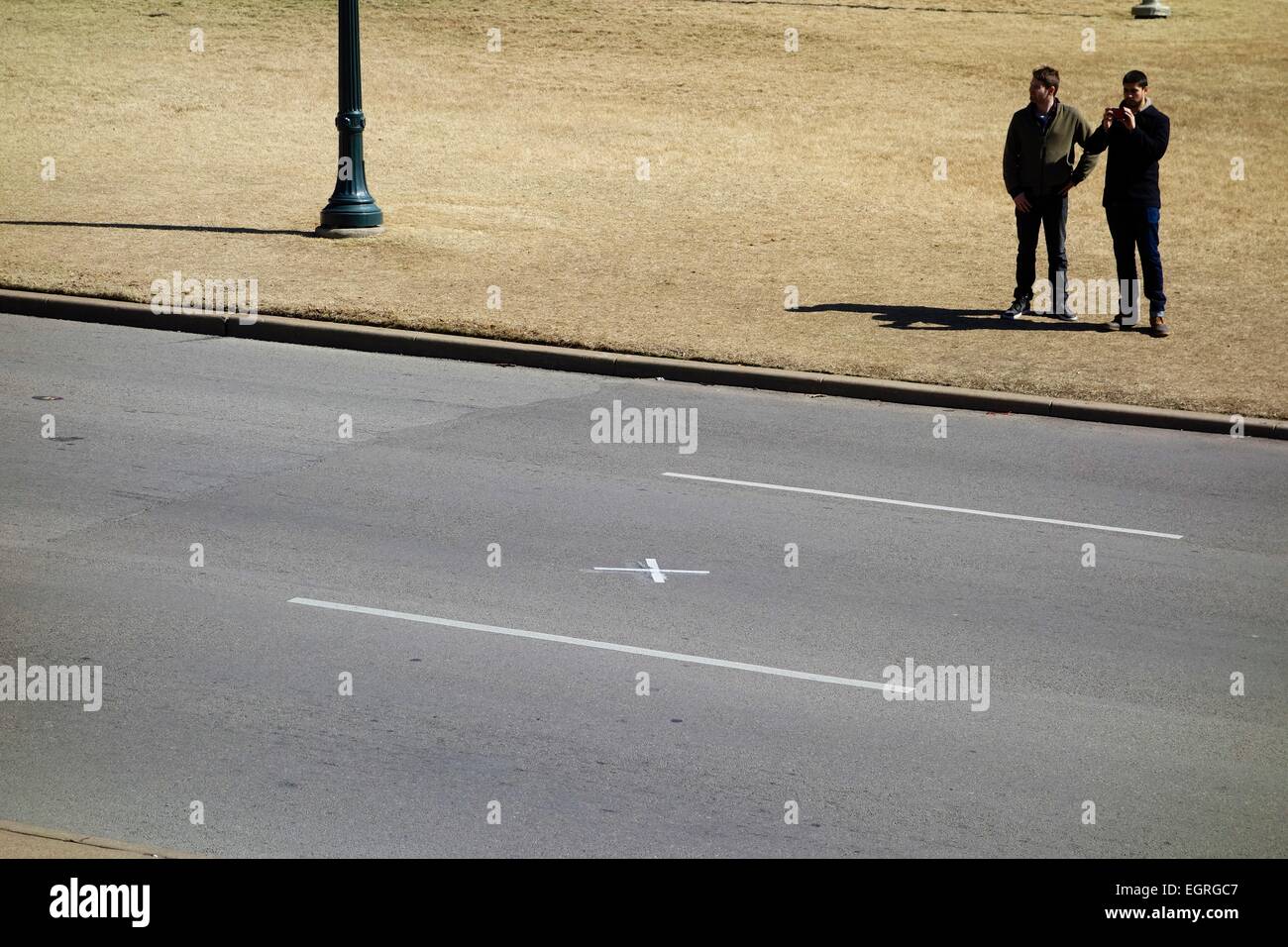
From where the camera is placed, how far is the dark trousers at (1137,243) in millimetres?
14852

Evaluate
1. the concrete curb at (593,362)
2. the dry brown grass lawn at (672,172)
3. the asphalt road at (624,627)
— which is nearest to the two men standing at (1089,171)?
the dry brown grass lawn at (672,172)

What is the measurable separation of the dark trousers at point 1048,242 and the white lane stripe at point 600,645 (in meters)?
8.90

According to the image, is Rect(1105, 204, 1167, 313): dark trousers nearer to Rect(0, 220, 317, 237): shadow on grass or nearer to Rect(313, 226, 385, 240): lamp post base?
Rect(313, 226, 385, 240): lamp post base

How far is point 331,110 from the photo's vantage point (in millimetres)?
26641

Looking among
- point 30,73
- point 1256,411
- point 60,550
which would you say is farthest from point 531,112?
point 60,550

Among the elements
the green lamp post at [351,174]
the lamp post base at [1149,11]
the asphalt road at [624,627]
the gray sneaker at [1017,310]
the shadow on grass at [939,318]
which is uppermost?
the lamp post base at [1149,11]

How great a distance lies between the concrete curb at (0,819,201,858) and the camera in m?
5.41

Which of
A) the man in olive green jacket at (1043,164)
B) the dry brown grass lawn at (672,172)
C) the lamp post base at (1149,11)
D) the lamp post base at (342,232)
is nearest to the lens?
the man in olive green jacket at (1043,164)

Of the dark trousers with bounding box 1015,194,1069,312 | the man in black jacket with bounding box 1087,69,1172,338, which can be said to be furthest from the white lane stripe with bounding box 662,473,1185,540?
the dark trousers with bounding box 1015,194,1069,312

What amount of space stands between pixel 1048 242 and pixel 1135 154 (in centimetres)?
122

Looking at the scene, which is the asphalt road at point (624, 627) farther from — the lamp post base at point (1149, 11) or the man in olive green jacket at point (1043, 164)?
the lamp post base at point (1149, 11)

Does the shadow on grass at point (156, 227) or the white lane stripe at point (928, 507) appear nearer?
the white lane stripe at point (928, 507)

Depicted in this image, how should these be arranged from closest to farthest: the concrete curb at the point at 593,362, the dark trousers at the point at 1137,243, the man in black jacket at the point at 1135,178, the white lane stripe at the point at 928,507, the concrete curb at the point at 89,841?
the concrete curb at the point at 89,841 < the white lane stripe at the point at 928,507 < the concrete curb at the point at 593,362 < the man in black jacket at the point at 1135,178 < the dark trousers at the point at 1137,243

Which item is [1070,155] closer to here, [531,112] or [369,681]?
[369,681]
